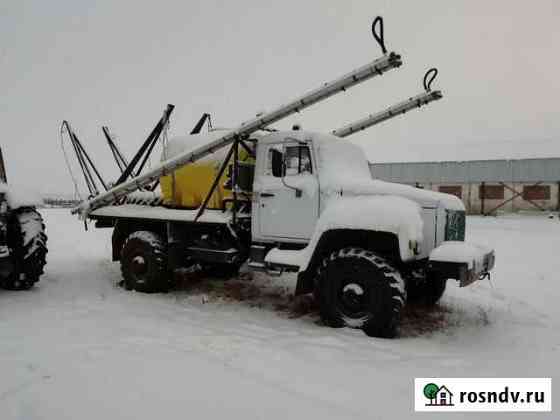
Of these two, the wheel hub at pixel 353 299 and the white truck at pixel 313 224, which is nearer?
the white truck at pixel 313 224

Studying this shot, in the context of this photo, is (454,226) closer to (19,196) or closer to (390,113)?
(390,113)

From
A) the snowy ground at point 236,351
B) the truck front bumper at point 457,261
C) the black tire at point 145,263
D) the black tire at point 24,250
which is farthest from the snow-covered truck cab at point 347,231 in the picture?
the black tire at point 24,250

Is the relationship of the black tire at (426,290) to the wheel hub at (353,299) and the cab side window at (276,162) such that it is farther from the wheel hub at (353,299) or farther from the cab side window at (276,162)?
the cab side window at (276,162)

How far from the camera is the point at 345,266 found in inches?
194

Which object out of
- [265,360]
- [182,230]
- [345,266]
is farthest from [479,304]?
[182,230]

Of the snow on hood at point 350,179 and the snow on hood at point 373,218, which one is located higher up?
the snow on hood at point 350,179

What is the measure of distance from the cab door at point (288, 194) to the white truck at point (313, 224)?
14mm

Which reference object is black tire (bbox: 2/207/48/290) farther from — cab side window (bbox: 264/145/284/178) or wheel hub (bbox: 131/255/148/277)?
cab side window (bbox: 264/145/284/178)

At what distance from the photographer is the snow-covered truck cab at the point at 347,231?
4652 mm

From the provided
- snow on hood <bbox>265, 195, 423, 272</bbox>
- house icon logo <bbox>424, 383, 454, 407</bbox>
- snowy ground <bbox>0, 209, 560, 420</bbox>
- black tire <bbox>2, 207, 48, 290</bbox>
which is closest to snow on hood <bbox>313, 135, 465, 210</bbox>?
snow on hood <bbox>265, 195, 423, 272</bbox>

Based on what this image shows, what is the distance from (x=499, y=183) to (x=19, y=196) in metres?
27.2

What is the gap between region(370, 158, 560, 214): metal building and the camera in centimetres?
2559

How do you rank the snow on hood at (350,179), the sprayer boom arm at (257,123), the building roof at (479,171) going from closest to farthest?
the sprayer boom arm at (257,123)
the snow on hood at (350,179)
the building roof at (479,171)

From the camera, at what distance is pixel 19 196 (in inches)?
268
